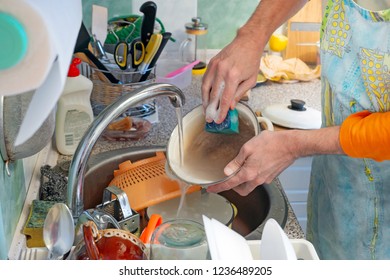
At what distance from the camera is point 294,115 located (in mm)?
1777

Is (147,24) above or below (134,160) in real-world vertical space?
above

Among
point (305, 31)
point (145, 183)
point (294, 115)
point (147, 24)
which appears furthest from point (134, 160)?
point (305, 31)

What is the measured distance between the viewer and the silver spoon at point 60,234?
896 mm

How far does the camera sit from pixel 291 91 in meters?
2.07

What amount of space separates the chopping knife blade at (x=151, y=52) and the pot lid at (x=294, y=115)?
0.43 meters

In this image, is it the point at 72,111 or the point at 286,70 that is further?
the point at 286,70

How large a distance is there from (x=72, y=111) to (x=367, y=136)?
78cm

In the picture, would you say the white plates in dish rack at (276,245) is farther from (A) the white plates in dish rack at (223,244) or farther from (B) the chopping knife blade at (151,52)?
(B) the chopping knife blade at (151,52)

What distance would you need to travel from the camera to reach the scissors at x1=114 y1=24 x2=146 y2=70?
5.32ft

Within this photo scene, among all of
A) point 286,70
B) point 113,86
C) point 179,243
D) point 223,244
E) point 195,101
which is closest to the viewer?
point 223,244

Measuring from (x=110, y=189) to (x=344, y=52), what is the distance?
61cm

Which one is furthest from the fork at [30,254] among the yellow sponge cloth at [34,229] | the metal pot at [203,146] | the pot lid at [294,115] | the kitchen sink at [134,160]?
the pot lid at [294,115]

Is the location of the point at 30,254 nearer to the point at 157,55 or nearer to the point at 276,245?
the point at 276,245
